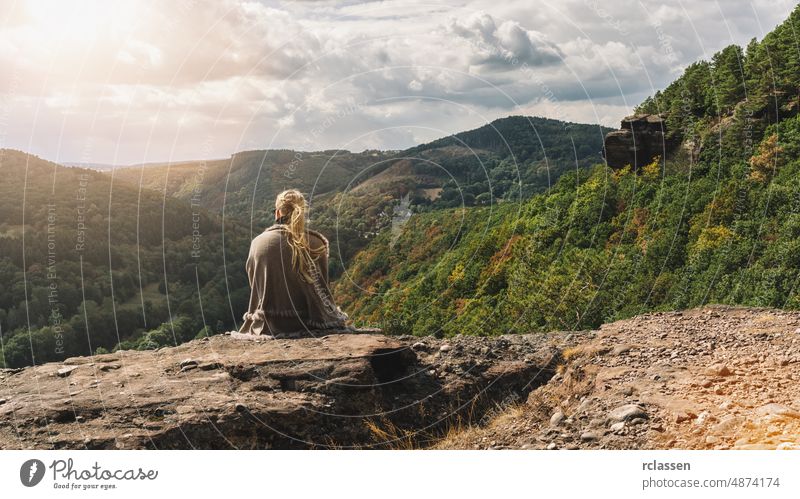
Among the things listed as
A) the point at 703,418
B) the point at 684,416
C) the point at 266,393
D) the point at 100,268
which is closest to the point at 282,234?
the point at 266,393

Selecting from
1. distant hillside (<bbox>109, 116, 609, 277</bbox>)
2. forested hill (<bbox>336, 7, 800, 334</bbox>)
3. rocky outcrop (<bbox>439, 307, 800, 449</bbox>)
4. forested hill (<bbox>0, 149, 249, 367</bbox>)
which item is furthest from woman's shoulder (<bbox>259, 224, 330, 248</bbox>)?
forested hill (<bbox>0, 149, 249, 367</bbox>)

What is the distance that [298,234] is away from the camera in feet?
32.9

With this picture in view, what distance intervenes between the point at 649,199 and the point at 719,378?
22798mm

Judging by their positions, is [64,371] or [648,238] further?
[648,238]

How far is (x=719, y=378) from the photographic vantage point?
27.2 ft

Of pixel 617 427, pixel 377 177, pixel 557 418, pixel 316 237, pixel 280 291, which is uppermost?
pixel 377 177

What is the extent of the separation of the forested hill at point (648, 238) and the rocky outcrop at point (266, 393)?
9.55 meters

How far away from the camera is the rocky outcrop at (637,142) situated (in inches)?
1329

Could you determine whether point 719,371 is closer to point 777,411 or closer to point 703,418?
point 777,411

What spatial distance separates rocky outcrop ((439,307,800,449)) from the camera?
7.27 metres

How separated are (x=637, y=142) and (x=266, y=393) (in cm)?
2973

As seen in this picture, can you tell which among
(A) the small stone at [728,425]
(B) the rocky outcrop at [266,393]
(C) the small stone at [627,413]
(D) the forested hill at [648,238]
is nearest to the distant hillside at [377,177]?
(D) the forested hill at [648,238]

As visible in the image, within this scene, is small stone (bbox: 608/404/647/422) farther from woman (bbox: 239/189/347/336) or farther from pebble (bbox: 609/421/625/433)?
woman (bbox: 239/189/347/336)
